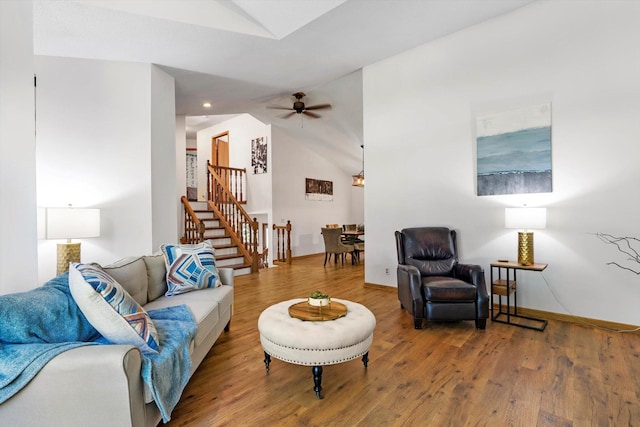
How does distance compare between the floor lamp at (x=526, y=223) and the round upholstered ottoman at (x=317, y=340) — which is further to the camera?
the floor lamp at (x=526, y=223)

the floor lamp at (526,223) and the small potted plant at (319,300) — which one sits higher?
the floor lamp at (526,223)

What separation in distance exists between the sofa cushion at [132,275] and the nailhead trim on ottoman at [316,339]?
103 centimetres

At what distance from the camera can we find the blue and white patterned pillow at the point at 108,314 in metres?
1.58

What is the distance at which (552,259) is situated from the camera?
3.36 m

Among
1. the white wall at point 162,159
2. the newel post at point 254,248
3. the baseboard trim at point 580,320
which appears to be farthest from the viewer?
the newel post at point 254,248

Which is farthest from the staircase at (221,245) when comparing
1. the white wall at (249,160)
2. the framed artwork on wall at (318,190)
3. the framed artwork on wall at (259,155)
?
the framed artwork on wall at (318,190)

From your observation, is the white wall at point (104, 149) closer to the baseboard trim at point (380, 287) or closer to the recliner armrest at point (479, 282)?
the baseboard trim at point (380, 287)

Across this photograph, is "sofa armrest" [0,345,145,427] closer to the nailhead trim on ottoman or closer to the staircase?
the nailhead trim on ottoman

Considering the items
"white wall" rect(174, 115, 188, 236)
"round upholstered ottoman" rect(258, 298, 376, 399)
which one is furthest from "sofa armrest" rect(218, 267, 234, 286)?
"white wall" rect(174, 115, 188, 236)

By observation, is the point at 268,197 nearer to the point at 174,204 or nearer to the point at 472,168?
the point at 174,204

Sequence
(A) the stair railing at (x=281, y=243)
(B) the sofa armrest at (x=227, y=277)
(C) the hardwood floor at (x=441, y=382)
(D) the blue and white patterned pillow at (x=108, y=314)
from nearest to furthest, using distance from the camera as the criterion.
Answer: (D) the blue and white patterned pillow at (x=108, y=314), (C) the hardwood floor at (x=441, y=382), (B) the sofa armrest at (x=227, y=277), (A) the stair railing at (x=281, y=243)

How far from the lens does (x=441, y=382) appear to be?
2125mm

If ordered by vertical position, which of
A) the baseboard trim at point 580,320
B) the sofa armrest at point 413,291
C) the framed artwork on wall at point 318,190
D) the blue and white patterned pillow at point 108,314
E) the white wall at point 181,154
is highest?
the white wall at point 181,154

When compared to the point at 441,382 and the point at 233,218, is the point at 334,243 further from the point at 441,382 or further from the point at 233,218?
the point at 441,382
